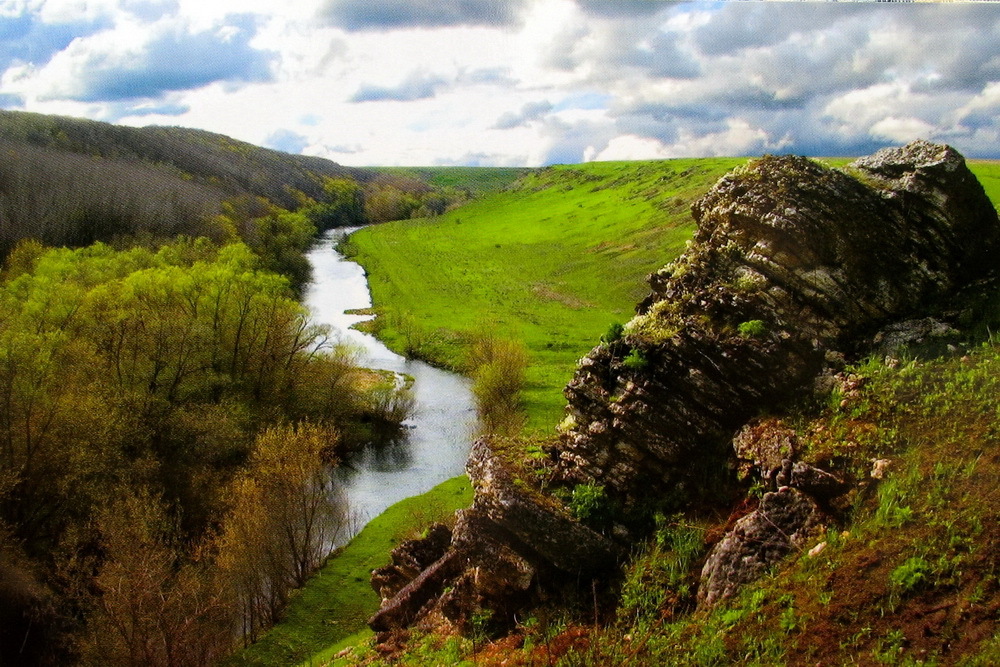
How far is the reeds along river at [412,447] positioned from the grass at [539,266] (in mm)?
3062

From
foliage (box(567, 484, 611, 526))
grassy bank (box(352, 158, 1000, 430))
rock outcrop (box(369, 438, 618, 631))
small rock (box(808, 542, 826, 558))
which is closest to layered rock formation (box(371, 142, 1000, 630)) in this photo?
rock outcrop (box(369, 438, 618, 631))

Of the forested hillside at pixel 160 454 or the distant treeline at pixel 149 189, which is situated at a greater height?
the distant treeline at pixel 149 189

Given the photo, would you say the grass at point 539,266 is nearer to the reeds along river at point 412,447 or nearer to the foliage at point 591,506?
the reeds along river at point 412,447

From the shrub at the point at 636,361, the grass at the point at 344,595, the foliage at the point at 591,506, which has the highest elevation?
the shrub at the point at 636,361

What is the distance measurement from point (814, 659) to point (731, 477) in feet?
15.6

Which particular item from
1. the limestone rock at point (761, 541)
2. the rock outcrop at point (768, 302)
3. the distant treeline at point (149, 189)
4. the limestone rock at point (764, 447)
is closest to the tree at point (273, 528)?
the rock outcrop at point (768, 302)

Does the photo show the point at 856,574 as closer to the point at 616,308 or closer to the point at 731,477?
the point at 731,477

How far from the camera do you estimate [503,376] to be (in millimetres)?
49062

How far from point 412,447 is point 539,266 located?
6008 cm

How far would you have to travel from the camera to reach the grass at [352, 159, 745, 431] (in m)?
65.1

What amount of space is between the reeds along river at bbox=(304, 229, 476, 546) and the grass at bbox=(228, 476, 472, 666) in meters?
1.70

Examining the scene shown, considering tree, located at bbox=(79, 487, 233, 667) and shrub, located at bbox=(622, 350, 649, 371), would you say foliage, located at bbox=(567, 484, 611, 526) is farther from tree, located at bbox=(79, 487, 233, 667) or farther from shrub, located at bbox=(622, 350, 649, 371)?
tree, located at bbox=(79, 487, 233, 667)

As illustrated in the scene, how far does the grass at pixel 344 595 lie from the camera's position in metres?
25.3

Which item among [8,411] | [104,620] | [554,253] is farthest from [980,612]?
[554,253]
